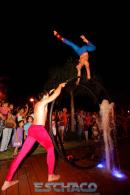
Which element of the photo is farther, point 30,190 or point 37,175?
point 37,175

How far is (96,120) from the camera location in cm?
1498

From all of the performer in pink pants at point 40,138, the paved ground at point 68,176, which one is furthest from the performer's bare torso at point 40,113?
the paved ground at point 68,176

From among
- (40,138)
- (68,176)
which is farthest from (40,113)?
(68,176)

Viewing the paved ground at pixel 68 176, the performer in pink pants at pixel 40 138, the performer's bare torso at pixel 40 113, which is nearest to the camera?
the paved ground at pixel 68 176

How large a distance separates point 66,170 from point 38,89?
41.1 metres

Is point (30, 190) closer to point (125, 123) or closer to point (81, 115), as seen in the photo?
point (81, 115)

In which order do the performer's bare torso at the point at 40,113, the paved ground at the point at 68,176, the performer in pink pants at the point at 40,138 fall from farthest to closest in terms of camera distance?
1. the performer's bare torso at the point at 40,113
2. the performer in pink pants at the point at 40,138
3. the paved ground at the point at 68,176

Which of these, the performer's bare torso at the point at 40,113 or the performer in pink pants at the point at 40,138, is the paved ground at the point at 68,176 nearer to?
the performer in pink pants at the point at 40,138

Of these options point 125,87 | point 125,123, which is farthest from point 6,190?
point 125,87

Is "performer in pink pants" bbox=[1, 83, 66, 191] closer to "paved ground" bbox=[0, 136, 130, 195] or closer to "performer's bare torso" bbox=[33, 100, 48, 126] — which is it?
"performer's bare torso" bbox=[33, 100, 48, 126]

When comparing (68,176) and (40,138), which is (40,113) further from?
(68,176)

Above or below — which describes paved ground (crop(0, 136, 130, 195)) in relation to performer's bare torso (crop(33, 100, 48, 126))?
below

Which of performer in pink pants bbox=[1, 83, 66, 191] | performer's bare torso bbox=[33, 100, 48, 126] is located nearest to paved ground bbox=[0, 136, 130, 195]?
performer in pink pants bbox=[1, 83, 66, 191]

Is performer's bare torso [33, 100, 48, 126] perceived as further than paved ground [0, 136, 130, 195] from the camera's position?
Yes
